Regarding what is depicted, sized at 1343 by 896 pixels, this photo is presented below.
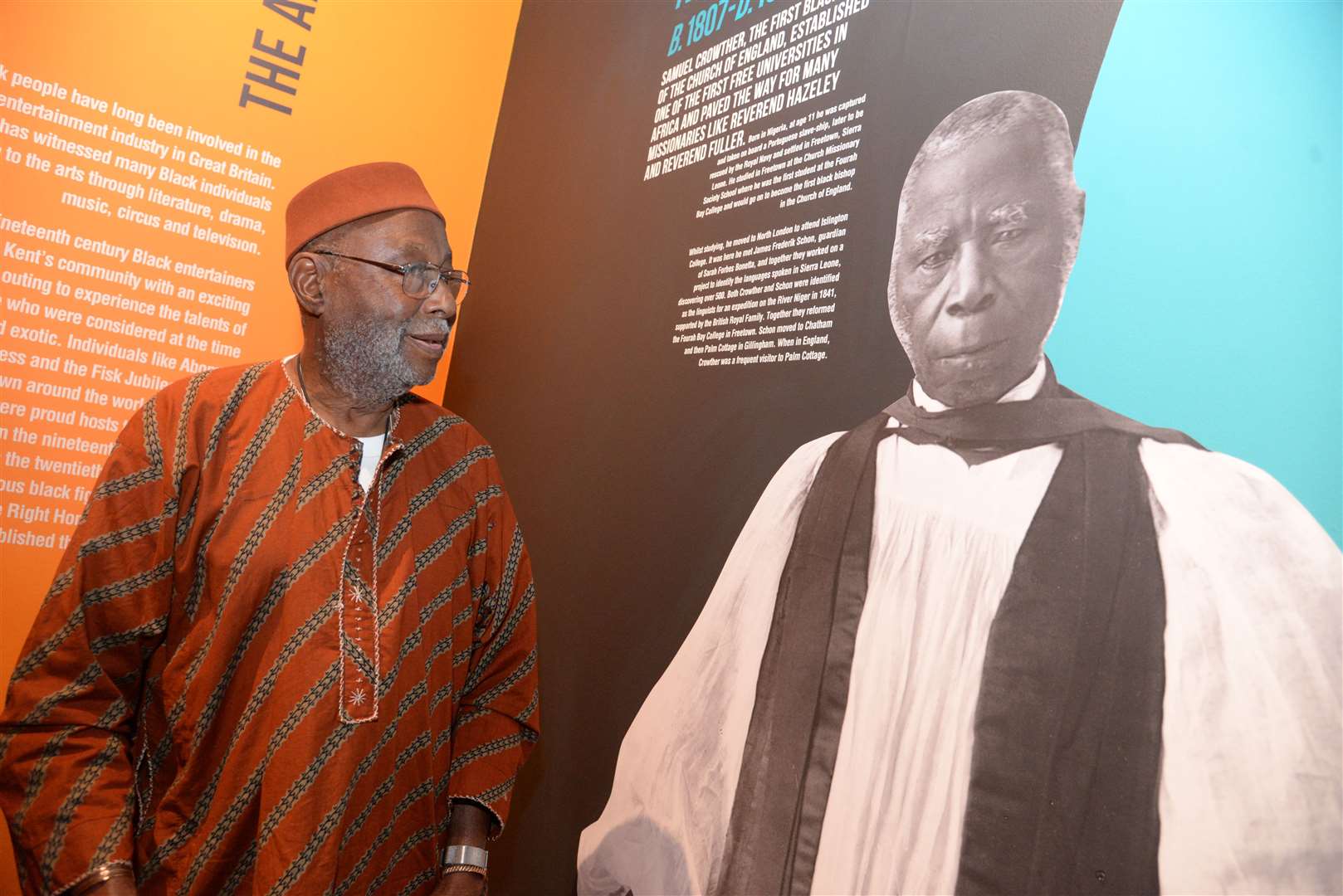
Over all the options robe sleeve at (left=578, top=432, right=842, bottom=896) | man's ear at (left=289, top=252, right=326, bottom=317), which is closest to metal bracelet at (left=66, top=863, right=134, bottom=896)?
robe sleeve at (left=578, top=432, right=842, bottom=896)

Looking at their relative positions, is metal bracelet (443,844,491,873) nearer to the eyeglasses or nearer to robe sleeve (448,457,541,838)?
robe sleeve (448,457,541,838)

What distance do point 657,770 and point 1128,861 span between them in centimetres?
97

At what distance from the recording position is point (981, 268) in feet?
4.69

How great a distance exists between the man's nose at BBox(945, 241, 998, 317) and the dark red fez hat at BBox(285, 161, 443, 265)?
3.63 feet

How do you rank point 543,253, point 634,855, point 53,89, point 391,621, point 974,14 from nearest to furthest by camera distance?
point 974,14, point 391,621, point 634,855, point 53,89, point 543,253

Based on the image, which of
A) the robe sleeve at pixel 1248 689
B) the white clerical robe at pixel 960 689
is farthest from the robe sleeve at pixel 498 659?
the robe sleeve at pixel 1248 689

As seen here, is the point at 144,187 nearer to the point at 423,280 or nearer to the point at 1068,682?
the point at 423,280

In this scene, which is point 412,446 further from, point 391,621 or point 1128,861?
point 1128,861

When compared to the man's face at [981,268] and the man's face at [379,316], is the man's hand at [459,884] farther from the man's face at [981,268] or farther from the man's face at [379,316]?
the man's face at [981,268]

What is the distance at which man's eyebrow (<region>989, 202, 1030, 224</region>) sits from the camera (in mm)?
1384

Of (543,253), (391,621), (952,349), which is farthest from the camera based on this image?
(543,253)

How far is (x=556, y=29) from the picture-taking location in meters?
2.94

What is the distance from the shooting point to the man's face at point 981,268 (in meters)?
1.36

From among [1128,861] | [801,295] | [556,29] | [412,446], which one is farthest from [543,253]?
[1128,861]
